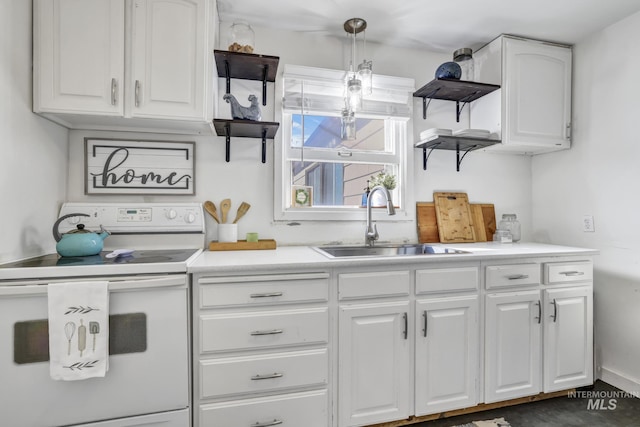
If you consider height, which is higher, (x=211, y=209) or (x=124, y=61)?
(x=124, y=61)

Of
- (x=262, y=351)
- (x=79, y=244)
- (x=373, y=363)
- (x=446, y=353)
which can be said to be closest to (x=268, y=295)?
(x=262, y=351)

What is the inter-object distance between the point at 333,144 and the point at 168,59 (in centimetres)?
117

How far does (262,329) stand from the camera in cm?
147

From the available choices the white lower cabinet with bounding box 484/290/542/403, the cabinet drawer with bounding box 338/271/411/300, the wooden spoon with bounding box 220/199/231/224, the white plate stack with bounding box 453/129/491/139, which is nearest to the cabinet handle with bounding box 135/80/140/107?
the wooden spoon with bounding box 220/199/231/224

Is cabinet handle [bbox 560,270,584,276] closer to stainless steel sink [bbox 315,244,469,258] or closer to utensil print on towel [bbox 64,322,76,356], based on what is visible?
stainless steel sink [bbox 315,244,469,258]

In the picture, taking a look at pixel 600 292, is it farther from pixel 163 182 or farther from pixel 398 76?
pixel 163 182

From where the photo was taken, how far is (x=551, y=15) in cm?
204

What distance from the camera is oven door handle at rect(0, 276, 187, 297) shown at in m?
1.20

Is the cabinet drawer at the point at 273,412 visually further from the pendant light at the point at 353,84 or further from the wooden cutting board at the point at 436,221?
the pendant light at the point at 353,84

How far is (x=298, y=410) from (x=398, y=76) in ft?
7.29

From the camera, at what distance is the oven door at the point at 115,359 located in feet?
4.00

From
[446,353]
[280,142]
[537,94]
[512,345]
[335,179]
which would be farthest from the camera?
[335,179]

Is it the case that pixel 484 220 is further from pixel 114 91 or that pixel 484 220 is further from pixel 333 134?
pixel 114 91

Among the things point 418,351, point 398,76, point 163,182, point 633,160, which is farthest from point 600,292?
point 163,182
